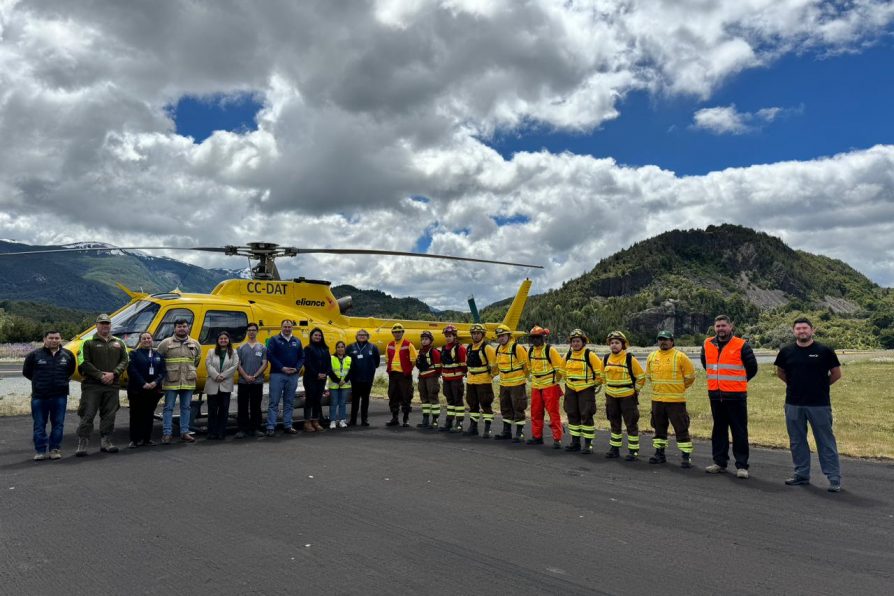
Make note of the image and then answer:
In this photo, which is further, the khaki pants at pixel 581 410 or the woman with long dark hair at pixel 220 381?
the woman with long dark hair at pixel 220 381

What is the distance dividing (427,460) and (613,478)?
2.71 meters

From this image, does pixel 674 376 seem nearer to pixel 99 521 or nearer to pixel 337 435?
pixel 337 435

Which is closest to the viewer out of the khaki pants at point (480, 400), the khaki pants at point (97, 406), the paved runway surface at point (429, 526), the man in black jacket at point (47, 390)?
the paved runway surface at point (429, 526)

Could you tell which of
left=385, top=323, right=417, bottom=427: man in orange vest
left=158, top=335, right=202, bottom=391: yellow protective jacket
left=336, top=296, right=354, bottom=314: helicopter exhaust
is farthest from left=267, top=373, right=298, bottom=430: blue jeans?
left=336, top=296, right=354, bottom=314: helicopter exhaust

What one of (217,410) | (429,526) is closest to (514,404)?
(429,526)

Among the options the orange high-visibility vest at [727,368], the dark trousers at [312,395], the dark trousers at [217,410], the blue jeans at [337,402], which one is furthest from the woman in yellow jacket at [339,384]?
the orange high-visibility vest at [727,368]

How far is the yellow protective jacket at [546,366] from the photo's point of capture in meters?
10.1

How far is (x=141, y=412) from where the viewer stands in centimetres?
962

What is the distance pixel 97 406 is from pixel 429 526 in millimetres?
6523

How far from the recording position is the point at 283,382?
11.0 metres

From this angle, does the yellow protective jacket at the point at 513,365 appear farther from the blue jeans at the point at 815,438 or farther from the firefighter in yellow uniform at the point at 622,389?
the blue jeans at the point at 815,438

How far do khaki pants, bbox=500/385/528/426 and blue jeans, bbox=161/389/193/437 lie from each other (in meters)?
5.64

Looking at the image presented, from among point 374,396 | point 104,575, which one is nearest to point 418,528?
Result: point 104,575

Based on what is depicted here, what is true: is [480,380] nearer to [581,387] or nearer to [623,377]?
[581,387]
